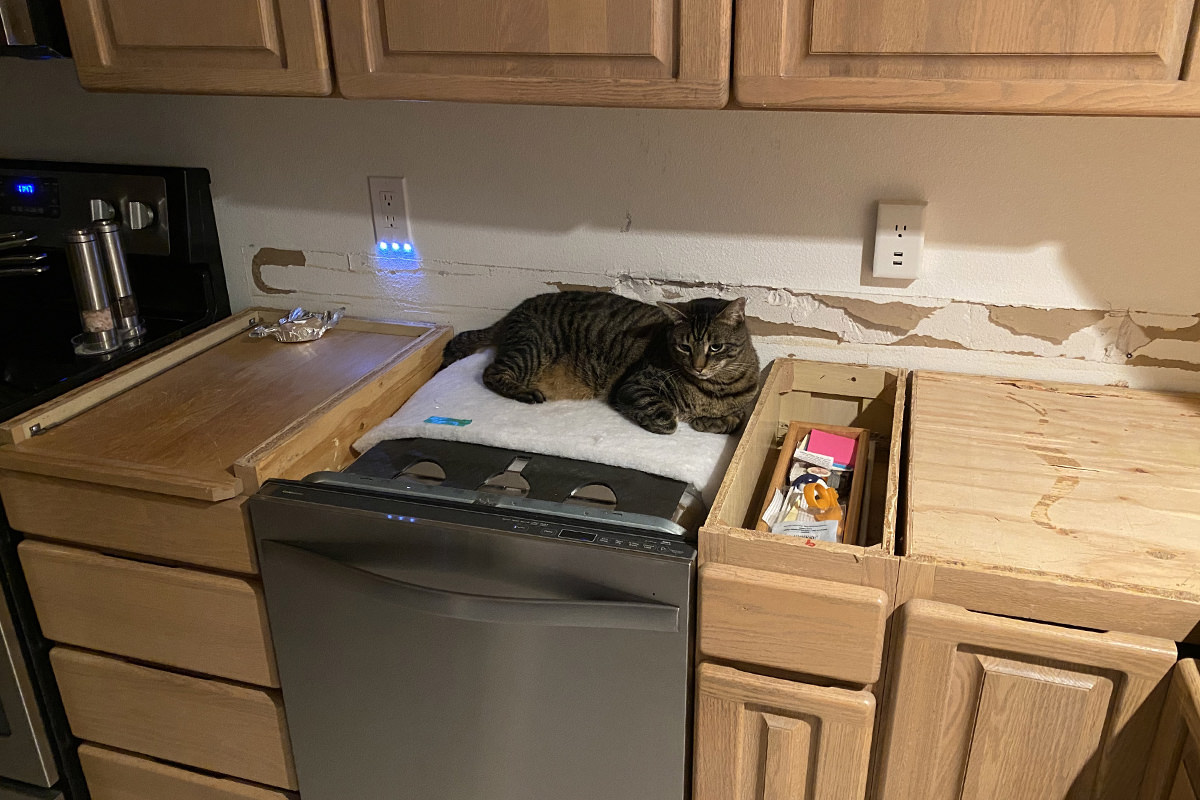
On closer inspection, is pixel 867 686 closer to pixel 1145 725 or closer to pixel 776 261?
pixel 1145 725

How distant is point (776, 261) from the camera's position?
1463mm

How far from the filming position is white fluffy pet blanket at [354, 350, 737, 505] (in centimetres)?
126

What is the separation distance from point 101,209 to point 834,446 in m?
1.37

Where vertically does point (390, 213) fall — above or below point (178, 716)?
above

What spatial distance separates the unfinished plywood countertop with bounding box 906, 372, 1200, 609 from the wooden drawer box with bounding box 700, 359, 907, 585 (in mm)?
40

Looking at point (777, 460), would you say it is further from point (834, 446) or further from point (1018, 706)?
point (1018, 706)

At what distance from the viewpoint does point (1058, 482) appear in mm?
1129

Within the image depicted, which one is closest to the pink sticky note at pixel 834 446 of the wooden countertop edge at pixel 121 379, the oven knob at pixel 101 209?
the wooden countertop edge at pixel 121 379

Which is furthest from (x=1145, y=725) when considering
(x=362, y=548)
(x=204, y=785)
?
(x=204, y=785)

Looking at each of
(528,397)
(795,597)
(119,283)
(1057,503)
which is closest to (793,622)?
(795,597)

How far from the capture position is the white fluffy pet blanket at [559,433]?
49.5 inches

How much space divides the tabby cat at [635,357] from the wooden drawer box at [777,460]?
0.07 meters

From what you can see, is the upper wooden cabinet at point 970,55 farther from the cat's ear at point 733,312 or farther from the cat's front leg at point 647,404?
the cat's front leg at point 647,404

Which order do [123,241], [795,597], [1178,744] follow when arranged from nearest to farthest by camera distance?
[1178,744]
[795,597]
[123,241]
